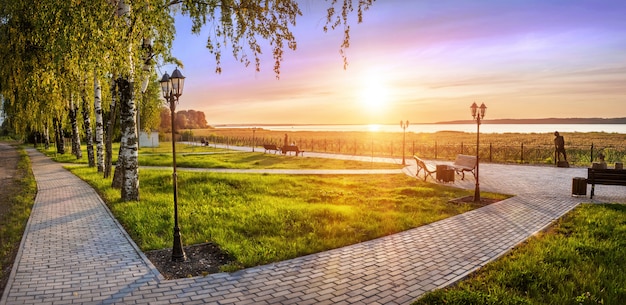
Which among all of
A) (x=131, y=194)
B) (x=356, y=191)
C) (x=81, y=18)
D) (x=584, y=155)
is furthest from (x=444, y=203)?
(x=584, y=155)

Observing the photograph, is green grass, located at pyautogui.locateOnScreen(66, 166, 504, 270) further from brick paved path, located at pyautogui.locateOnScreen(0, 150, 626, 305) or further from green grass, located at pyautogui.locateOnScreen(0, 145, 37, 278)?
green grass, located at pyautogui.locateOnScreen(0, 145, 37, 278)

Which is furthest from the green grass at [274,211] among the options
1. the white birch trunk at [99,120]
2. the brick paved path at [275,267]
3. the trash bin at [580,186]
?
the trash bin at [580,186]

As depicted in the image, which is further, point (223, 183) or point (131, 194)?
point (223, 183)

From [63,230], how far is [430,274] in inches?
308

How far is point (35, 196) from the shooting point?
43.7 ft

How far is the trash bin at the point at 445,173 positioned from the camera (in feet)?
51.8

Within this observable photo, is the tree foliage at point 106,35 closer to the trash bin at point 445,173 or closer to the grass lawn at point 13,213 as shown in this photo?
the grass lawn at point 13,213

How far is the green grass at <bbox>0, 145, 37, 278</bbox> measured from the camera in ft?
24.3

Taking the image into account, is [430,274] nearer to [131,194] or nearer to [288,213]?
[288,213]

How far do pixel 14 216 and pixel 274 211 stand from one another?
677cm

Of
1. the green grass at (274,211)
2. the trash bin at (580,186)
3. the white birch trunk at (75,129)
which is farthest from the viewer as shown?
the white birch trunk at (75,129)

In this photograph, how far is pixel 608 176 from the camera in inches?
464

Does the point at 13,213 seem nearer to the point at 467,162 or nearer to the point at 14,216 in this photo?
the point at 14,216

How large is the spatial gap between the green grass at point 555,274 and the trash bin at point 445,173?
7.48 meters
